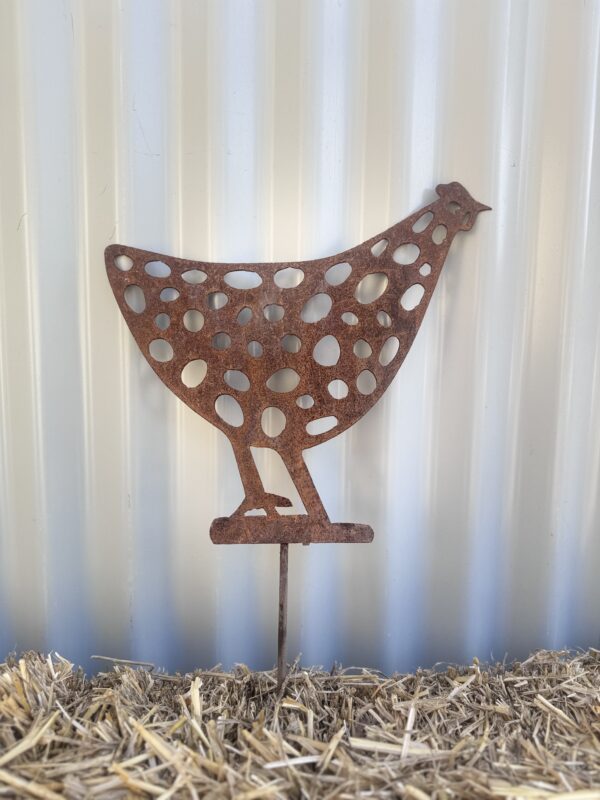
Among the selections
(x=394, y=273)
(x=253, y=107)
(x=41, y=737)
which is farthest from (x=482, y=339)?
(x=41, y=737)

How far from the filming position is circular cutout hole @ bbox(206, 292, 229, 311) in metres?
0.98

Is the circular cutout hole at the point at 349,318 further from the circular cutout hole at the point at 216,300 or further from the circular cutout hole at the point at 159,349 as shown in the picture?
the circular cutout hole at the point at 159,349

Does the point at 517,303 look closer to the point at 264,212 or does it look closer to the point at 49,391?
the point at 264,212

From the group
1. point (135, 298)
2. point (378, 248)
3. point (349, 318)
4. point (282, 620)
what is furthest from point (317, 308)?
point (282, 620)

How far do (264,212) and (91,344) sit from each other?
47 centimetres

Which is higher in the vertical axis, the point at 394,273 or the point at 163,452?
the point at 394,273

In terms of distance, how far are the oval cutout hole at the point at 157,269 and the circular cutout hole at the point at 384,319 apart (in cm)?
44

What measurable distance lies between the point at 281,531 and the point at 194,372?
38 cm

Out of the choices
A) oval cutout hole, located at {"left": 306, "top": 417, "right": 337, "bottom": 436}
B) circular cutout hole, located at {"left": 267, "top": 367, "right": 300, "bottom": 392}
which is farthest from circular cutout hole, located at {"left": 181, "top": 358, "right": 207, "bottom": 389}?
oval cutout hole, located at {"left": 306, "top": 417, "right": 337, "bottom": 436}

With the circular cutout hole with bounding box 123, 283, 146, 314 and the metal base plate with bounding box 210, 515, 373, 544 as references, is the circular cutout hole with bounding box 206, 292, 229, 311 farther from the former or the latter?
the metal base plate with bounding box 210, 515, 373, 544

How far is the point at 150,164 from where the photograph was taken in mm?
1006

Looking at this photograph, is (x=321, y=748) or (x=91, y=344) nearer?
(x=321, y=748)

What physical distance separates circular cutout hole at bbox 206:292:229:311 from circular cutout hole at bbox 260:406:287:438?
242 mm

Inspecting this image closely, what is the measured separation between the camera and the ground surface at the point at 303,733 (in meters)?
0.71
